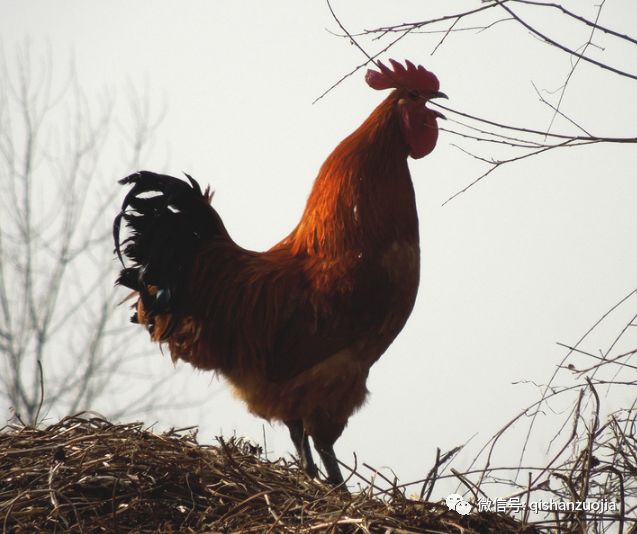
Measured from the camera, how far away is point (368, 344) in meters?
4.03

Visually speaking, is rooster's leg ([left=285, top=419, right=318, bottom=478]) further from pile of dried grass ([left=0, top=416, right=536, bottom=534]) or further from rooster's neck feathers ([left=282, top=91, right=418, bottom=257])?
pile of dried grass ([left=0, top=416, right=536, bottom=534])

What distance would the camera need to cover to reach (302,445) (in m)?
4.11

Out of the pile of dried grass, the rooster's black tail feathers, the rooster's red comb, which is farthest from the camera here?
the rooster's red comb

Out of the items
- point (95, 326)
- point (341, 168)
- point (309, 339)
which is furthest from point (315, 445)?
point (95, 326)

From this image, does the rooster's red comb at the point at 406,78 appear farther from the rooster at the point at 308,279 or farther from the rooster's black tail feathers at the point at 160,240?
the rooster's black tail feathers at the point at 160,240

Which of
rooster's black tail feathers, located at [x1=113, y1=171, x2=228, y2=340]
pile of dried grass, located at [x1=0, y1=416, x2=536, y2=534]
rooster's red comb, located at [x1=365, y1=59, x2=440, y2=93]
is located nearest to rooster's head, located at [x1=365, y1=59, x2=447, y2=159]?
rooster's red comb, located at [x1=365, y1=59, x2=440, y2=93]

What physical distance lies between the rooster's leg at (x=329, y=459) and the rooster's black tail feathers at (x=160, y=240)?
903 millimetres

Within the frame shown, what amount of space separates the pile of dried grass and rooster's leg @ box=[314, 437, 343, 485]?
3.11 feet

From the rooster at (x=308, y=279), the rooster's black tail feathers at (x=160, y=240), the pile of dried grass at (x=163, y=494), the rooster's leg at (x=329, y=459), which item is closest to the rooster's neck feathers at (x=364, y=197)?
the rooster at (x=308, y=279)

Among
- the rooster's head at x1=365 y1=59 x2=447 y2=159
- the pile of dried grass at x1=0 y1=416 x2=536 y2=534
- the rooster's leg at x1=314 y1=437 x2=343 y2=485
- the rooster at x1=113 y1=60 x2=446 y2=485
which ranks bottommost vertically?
the pile of dried grass at x1=0 y1=416 x2=536 y2=534

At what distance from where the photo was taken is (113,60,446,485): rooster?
13.1 ft

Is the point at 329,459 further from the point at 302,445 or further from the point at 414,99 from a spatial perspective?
the point at 414,99

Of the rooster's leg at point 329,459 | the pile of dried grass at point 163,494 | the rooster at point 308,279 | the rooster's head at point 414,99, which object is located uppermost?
the rooster's head at point 414,99

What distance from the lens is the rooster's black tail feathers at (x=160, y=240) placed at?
4.00 m
